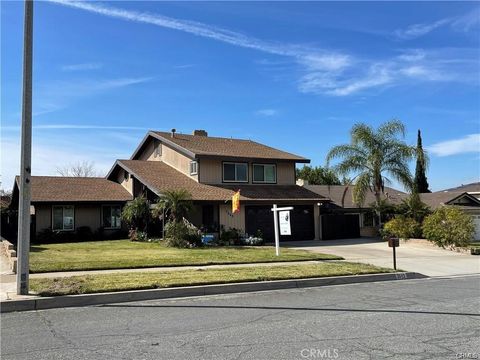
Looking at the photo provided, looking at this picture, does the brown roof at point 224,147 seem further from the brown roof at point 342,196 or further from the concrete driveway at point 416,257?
the concrete driveway at point 416,257

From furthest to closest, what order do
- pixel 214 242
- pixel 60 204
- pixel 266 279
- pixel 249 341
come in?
pixel 60 204
pixel 214 242
pixel 266 279
pixel 249 341

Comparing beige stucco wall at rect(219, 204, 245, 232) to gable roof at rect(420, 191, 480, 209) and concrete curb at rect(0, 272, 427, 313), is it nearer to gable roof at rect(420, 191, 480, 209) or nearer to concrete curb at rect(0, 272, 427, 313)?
concrete curb at rect(0, 272, 427, 313)

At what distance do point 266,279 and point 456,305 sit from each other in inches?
179

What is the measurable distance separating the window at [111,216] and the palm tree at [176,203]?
743 cm

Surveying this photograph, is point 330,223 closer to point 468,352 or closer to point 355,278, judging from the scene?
point 355,278

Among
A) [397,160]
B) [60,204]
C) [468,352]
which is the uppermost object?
[397,160]

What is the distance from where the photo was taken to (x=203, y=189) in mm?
27703

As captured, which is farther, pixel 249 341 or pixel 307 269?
pixel 307 269

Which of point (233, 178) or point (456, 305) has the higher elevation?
point (233, 178)

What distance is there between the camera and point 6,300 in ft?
31.1

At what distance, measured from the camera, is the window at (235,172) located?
29.8 meters

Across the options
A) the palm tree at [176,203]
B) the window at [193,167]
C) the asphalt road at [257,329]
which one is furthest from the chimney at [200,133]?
the asphalt road at [257,329]

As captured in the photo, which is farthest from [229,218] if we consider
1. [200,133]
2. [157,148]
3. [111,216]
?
[200,133]

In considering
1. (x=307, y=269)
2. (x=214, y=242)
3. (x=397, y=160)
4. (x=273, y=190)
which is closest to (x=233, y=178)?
(x=273, y=190)
